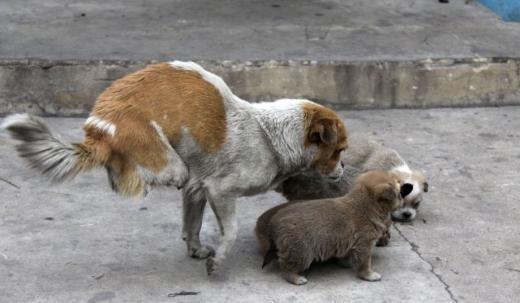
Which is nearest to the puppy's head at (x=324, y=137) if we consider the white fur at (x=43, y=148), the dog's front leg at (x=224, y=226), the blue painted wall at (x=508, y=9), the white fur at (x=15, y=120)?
the dog's front leg at (x=224, y=226)

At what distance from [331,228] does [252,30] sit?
3.75 meters

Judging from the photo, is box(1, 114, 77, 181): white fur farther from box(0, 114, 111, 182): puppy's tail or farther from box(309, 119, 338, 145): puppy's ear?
box(309, 119, 338, 145): puppy's ear

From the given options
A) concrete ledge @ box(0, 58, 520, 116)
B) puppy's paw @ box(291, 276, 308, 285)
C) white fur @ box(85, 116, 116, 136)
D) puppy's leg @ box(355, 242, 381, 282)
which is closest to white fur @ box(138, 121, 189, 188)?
white fur @ box(85, 116, 116, 136)

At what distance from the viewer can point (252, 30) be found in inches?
314

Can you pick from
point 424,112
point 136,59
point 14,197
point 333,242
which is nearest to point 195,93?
point 333,242

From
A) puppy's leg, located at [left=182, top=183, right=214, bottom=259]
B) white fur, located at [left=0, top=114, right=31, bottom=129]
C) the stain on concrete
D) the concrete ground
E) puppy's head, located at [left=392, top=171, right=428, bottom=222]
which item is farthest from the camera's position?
puppy's head, located at [left=392, top=171, right=428, bottom=222]

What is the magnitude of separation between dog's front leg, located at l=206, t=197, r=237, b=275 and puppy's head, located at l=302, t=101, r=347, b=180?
0.50 metres

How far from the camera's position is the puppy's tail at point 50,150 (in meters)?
4.07

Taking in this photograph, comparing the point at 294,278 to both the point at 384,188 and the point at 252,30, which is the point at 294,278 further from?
the point at 252,30

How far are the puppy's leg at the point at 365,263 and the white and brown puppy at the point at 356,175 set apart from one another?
532 mm

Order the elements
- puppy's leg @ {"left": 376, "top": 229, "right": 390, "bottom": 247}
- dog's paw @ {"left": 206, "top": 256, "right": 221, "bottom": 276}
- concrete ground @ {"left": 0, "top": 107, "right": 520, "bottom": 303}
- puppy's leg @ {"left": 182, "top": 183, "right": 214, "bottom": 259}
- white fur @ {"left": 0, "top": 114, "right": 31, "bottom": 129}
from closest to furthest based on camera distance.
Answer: white fur @ {"left": 0, "top": 114, "right": 31, "bottom": 129} < concrete ground @ {"left": 0, "top": 107, "right": 520, "bottom": 303} < dog's paw @ {"left": 206, "top": 256, "right": 221, "bottom": 276} < puppy's leg @ {"left": 182, "top": 183, "right": 214, "bottom": 259} < puppy's leg @ {"left": 376, "top": 229, "right": 390, "bottom": 247}

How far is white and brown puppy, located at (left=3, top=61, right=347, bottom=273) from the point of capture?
425 cm

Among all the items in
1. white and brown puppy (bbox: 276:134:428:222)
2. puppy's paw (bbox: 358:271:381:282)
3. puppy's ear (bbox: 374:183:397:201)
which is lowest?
puppy's paw (bbox: 358:271:381:282)

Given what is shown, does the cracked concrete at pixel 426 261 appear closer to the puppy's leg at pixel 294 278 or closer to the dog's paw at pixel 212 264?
the puppy's leg at pixel 294 278
